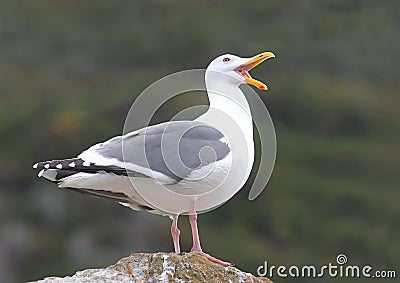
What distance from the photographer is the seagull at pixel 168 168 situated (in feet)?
22.5

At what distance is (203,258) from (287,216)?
17.3 meters

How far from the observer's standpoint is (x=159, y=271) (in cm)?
672

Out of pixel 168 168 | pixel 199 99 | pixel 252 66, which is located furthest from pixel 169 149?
pixel 199 99

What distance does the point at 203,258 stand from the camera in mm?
6875

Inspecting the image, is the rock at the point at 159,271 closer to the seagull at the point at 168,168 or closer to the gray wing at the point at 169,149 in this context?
the seagull at the point at 168,168

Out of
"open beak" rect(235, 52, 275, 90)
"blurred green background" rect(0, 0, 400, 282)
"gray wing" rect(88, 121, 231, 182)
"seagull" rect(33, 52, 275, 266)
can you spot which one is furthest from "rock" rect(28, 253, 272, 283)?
"blurred green background" rect(0, 0, 400, 282)

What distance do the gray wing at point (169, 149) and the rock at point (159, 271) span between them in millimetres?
482

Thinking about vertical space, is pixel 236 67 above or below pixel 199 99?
below

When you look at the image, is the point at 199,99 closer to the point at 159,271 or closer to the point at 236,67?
the point at 236,67

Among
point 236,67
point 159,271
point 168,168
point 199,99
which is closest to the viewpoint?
point 159,271

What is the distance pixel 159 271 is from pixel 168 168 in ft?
2.03

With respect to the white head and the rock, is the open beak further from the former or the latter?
the rock

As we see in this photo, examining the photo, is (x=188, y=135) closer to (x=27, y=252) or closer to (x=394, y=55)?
(x=27, y=252)

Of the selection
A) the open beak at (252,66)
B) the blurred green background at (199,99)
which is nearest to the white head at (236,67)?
the open beak at (252,66)
